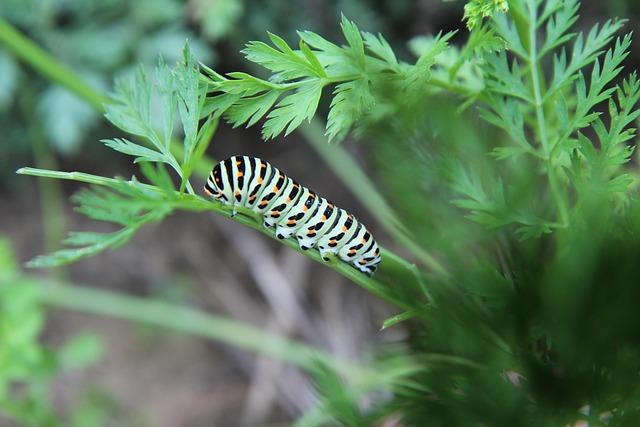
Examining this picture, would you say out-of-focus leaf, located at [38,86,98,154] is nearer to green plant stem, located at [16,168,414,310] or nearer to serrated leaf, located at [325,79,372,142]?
green plant stem, located at [16,168,414,310]

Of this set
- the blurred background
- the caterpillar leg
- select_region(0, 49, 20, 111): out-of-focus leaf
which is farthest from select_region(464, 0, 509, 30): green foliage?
select_region(0, 49, 20, 111): out-of-focus leaf

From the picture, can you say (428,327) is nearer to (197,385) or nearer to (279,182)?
(279,182)

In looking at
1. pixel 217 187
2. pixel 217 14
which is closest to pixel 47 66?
pixel 217 14

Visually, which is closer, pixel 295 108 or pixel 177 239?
pixel 295 108

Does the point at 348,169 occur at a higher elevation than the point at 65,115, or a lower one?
higher

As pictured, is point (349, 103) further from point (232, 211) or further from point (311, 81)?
point (232, 211)

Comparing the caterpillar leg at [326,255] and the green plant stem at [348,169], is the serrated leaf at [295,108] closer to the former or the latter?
the caterpillar leg at [326,255]

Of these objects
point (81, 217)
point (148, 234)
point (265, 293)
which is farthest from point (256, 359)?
point (81, 217)

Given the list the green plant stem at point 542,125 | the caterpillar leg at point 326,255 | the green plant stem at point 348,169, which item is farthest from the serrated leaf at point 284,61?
the green plant stem at point 348,169
